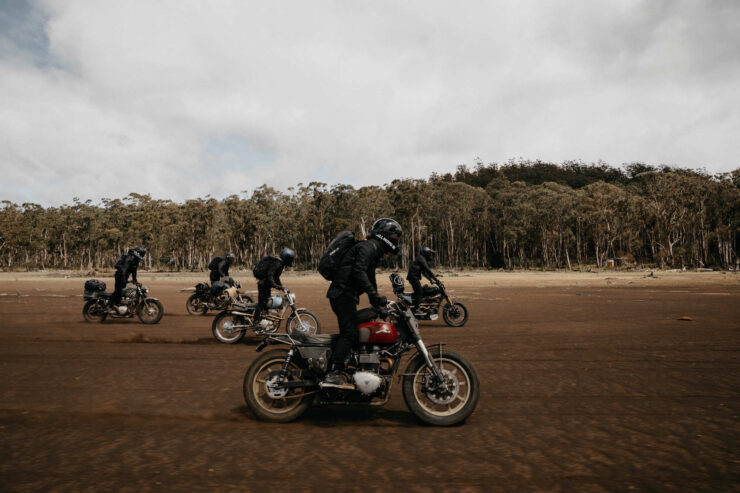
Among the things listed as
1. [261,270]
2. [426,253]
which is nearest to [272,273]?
[261,270]

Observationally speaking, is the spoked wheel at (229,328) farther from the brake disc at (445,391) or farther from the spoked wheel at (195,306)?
the brake disc at (445,391)

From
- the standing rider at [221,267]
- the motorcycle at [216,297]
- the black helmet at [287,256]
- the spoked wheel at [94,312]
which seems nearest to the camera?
the black helmet at [287,256]

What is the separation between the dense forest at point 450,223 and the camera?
7008cm

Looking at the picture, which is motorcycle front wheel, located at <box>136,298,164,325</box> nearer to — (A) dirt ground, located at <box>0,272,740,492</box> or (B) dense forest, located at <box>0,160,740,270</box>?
(A) dirt ground, located at <box>0,272,740,492</box>

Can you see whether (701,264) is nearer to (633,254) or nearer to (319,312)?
(633,254)

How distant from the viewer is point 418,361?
16.7 ft

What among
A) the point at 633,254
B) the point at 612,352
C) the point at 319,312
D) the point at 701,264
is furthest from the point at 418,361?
the point at 633,254

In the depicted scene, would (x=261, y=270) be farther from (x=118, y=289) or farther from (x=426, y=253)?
(x=118, y=289)

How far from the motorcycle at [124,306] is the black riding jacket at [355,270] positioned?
9996 millimetres

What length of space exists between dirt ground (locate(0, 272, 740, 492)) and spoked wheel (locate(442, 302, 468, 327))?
3.49 m

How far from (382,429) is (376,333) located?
97 cm

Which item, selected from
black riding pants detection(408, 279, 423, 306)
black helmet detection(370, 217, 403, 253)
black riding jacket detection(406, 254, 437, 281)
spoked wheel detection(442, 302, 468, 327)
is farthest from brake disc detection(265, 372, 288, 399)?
spoked wheel detection(442, 302, 468, 327)

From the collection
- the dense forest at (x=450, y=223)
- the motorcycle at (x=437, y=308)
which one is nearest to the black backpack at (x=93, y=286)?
the motorcycle at (x=437, y=308)

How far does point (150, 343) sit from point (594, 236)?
3045 inches
